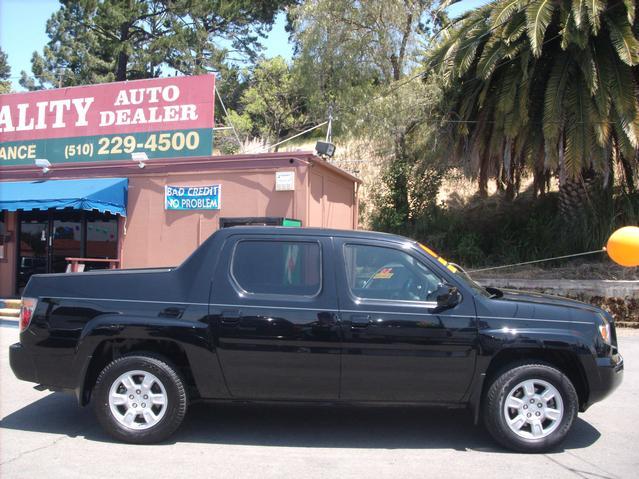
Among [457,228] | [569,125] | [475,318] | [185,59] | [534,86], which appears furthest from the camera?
[185,59]

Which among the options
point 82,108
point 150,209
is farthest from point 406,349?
point 82,108

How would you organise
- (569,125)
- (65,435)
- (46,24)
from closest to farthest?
(65,435)
(569,125)
(46,24)

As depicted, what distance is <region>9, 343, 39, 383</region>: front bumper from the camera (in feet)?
16.4

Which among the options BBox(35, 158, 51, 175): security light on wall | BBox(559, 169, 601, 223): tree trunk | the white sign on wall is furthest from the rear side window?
BBox(559, 169, 601, 223): tree trunk

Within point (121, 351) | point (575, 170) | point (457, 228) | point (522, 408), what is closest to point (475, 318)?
point (522, 408)

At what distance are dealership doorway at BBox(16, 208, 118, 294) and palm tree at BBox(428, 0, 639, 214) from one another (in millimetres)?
8743

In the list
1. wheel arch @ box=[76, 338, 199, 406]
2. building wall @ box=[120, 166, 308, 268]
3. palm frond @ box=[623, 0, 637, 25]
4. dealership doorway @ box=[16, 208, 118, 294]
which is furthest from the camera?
dealership doorway @ box=[16, 208, 118, 294]

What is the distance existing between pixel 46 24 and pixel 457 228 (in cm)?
3091

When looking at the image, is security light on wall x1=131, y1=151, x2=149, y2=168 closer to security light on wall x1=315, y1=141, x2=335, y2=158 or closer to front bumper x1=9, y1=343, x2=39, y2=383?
security light on wall x1=315, y1=141, x2=335, y2=158

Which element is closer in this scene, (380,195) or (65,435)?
(65,435)

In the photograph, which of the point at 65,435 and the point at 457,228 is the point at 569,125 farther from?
the point at 65,435

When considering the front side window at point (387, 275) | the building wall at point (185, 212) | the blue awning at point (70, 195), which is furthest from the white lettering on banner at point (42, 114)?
the front side window at point (387, 275)

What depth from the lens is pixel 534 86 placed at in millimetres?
12977

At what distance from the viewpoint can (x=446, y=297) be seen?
474 centimetres
